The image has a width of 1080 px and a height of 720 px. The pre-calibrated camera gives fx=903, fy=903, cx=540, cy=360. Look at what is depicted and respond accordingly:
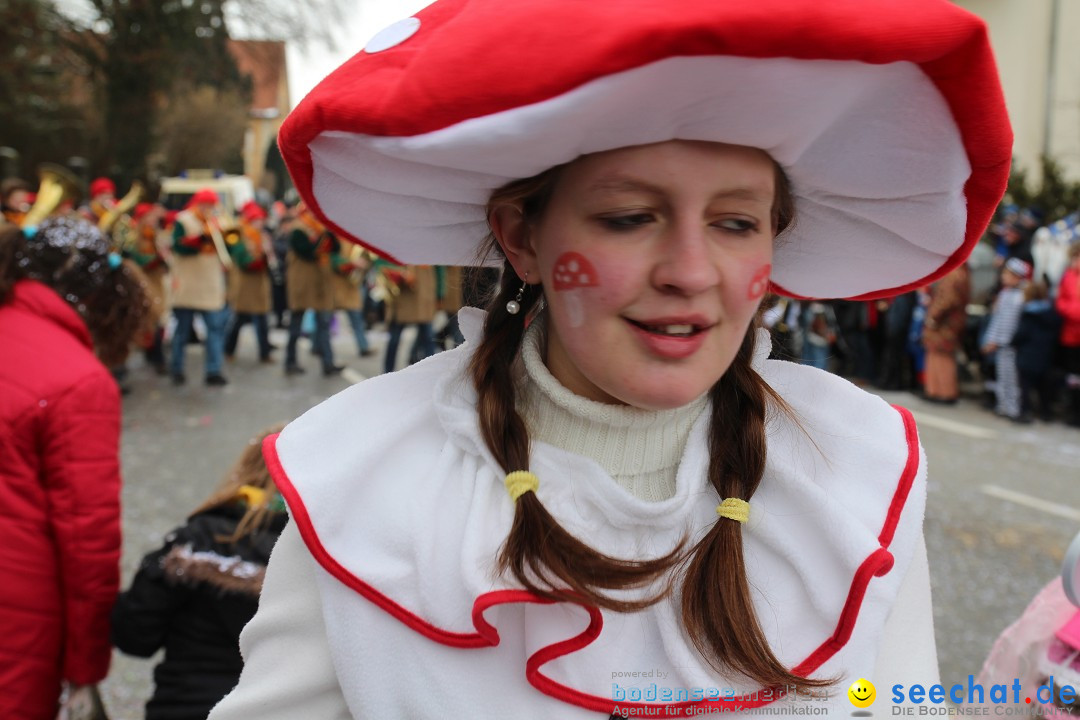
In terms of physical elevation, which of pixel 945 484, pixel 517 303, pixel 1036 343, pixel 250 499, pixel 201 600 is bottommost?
pixel 945 484

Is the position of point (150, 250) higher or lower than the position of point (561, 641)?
lower

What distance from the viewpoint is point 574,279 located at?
3.83 ft

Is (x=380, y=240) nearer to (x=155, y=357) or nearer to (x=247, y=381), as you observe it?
(x=247, y=381)

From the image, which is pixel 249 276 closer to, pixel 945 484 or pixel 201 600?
pixel 945 484

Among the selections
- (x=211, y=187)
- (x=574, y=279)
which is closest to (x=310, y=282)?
(x=574, y=279)

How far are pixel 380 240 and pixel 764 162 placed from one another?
642 mm

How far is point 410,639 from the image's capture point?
1203mm

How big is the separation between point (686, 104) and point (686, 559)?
61 centimetres

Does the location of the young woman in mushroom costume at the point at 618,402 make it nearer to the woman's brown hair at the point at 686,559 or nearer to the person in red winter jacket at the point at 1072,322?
the woman's brown hair at the point at 686,559

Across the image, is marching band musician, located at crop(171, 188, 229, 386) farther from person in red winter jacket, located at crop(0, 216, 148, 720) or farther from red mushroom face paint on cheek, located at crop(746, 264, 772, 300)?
red mushroom face paint on cheek, located at crop(746, 264, 772, 300)

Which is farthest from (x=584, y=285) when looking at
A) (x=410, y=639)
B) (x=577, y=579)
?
(x=410, y=639)

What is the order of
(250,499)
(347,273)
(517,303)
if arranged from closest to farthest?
(517,303), (250,499), (347,273)

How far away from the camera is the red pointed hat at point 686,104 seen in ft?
2.91

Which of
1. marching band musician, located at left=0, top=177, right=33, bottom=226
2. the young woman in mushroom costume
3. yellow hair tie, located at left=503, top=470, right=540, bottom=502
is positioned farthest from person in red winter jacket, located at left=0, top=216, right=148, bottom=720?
marching band musician, located at left=0, top=177, right=33, bottom=226
